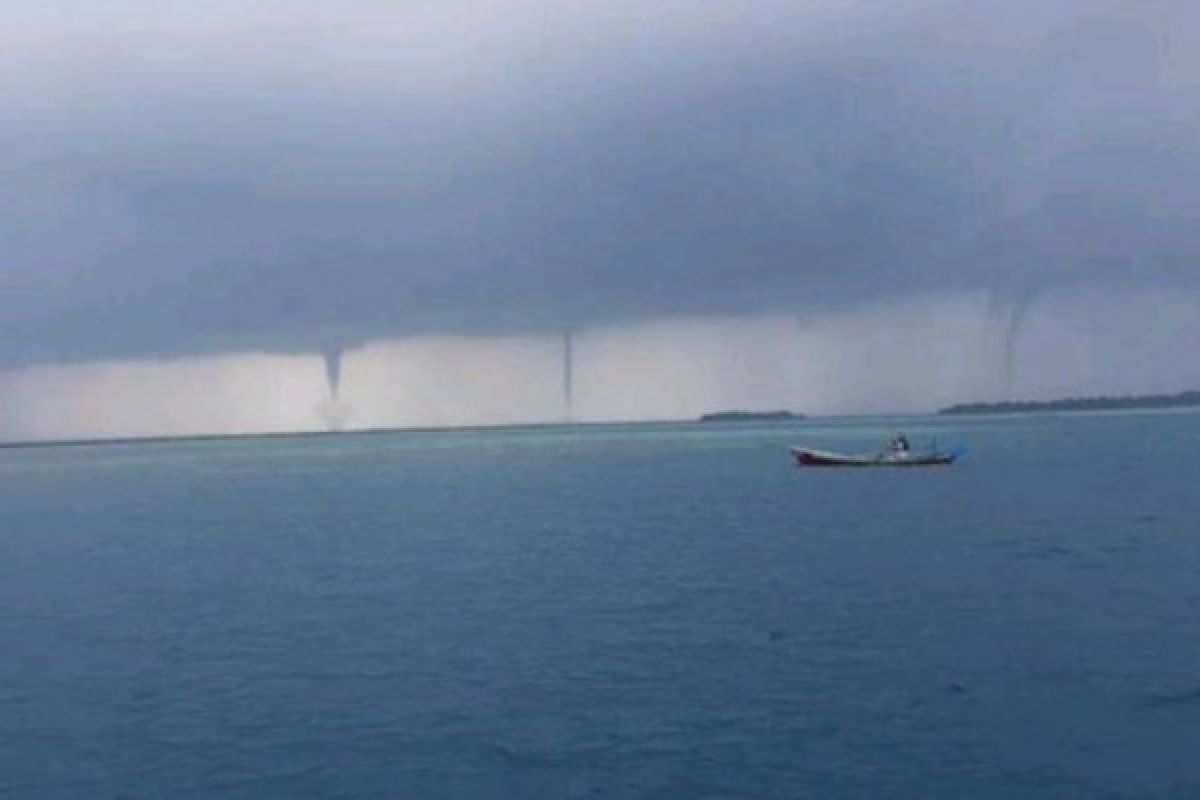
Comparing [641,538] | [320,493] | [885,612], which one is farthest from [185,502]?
[885,612]

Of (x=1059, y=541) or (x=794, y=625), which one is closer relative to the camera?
(x=794, y=625)

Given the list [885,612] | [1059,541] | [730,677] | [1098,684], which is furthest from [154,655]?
[1059,541]

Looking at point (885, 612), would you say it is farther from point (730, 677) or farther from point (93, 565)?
point (93, 565)

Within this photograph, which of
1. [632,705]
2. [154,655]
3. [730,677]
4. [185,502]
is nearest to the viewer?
[632,705]

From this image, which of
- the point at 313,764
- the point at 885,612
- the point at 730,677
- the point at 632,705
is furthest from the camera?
the point at 885,612

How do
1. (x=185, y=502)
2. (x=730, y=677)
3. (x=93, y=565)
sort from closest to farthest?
(x=730, y=677) < (x=93, y=565) < (x=185, y=502)

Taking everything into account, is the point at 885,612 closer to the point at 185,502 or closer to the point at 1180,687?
the point at 1180,687
